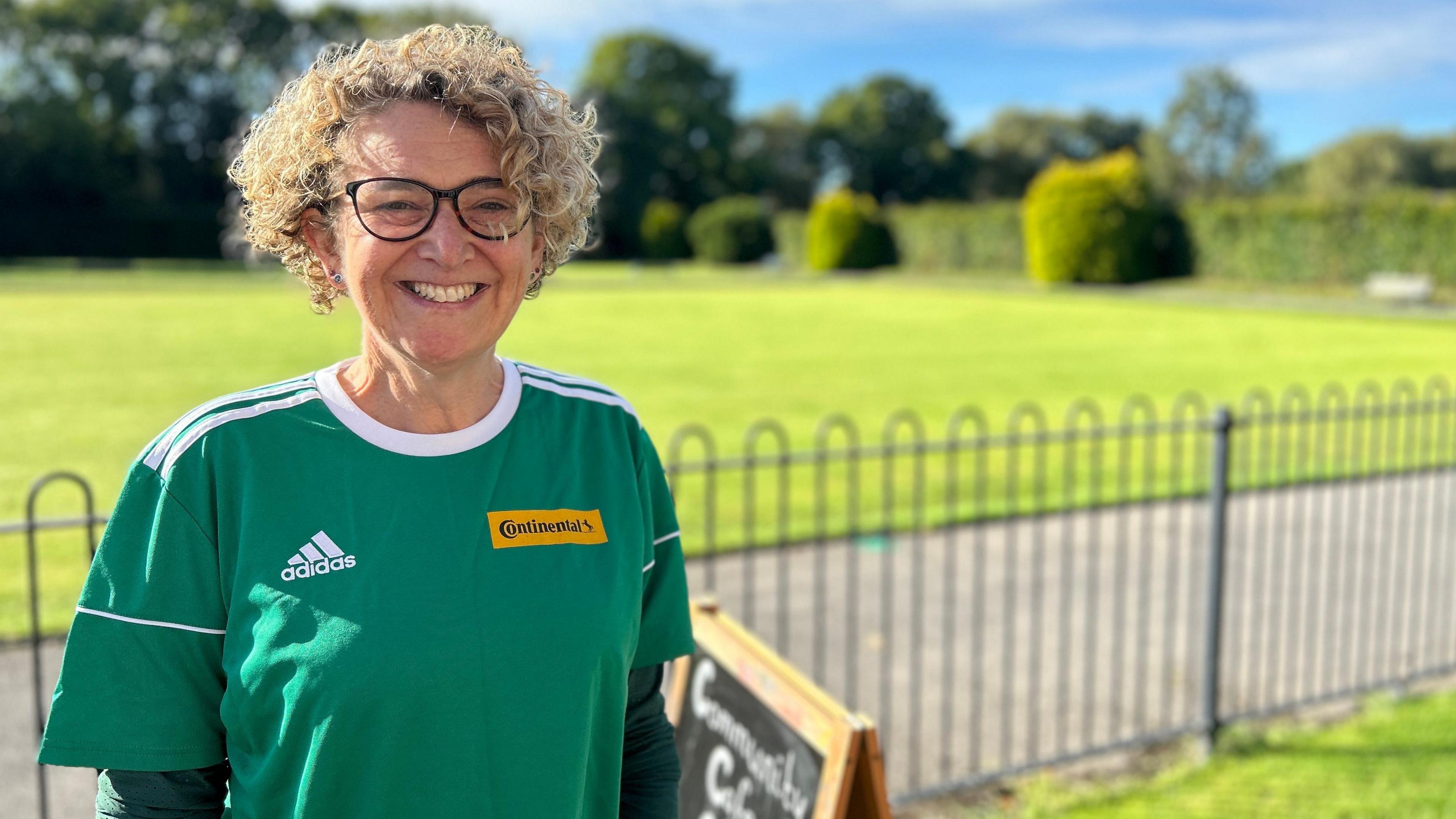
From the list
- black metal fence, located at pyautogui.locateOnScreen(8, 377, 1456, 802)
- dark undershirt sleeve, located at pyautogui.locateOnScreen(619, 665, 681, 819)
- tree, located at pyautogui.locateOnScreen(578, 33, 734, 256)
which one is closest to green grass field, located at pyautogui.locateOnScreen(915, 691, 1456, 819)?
black metal fence, located at pyautogui.locateOnScreen(8, 377, 1456, 802)

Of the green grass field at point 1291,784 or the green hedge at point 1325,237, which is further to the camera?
the green hedge at point 1325,237

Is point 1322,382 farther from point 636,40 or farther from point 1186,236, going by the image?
point 636,40

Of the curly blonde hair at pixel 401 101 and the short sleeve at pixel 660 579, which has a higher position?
the curly blonde hair at pixel 401 101

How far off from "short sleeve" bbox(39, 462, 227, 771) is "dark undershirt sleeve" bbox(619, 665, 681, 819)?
0.65 metres

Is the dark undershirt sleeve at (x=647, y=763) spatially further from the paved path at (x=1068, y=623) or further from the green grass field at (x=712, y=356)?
the green grass field at (x=712, y=356)

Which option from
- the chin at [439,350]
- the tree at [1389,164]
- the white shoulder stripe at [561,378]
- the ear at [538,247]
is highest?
the tree at [1389,164]

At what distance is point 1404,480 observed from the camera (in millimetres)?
7988

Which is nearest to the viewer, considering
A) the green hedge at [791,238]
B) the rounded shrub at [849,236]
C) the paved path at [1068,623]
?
the paved path at [1068,623]

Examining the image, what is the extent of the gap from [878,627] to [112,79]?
62.9m

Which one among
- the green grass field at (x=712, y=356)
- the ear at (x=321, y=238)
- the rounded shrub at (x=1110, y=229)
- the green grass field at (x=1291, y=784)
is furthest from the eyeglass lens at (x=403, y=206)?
the rounded shrub at (x=1110, y=229)

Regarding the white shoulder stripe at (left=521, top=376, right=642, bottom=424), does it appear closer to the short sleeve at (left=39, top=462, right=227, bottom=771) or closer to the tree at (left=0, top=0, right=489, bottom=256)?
the short sleeve at (left=39, top=462, right=227, bottom=771)

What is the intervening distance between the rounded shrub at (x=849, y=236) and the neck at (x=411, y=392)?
45436 millimetres

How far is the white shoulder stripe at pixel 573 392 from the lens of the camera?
68.1 inches

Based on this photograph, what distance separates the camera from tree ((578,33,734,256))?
62.0 meters
